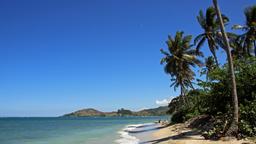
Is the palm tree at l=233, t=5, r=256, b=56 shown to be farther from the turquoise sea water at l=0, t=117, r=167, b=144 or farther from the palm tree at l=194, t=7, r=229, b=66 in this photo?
the turquoise sea water at l=0, t=117, r=167, b=144

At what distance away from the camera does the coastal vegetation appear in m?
16.0

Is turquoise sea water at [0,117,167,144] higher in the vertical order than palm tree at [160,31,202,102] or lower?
lower

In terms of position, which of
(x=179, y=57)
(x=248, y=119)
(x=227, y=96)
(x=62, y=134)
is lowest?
(x=248, y=119)

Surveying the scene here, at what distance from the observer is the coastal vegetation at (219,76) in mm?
15984

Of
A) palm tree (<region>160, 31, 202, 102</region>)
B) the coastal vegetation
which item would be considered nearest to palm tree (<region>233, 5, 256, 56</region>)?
the coastal vegetation

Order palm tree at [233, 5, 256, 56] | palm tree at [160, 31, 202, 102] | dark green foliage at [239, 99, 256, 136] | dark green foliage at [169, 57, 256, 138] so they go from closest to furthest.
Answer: dark green foliage at [239, 99, 256, 136]
dark green foliage at [169, 57, 256, 138]
palm tree at [233, 5, 256, 56]
palm tree at [160, 31, 202, 102]

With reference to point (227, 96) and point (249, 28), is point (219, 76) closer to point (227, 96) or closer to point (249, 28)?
point (227, 96)

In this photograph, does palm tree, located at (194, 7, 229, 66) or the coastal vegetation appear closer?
the coastal vegetation

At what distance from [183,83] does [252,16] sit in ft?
42.3

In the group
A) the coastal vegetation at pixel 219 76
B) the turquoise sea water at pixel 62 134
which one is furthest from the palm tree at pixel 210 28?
the turquoise sea water at pixel 62 134

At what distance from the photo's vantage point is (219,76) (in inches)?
772

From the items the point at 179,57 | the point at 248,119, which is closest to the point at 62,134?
the point at 179,57

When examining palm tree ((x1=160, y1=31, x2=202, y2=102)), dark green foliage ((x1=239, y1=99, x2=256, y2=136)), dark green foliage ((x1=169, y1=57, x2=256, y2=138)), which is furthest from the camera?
palm tree ((x1=160, y1=31, x2=202, y2=102))

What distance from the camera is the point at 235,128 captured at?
1541 centimetres
